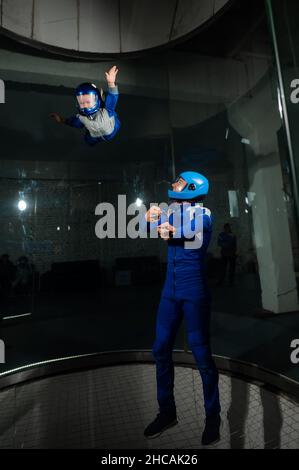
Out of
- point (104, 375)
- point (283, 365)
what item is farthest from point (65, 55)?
point (283, 365)

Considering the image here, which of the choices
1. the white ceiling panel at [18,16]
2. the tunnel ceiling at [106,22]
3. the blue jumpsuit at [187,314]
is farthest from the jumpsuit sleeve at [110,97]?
the white ceiling panel at [18,16]

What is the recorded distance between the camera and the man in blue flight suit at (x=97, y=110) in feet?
5.78

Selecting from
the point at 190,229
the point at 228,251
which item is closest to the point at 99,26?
the point at 190,229

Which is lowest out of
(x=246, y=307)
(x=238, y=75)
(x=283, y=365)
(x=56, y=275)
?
(x=283, y=365)

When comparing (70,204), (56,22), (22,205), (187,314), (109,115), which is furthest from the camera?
(70,204)

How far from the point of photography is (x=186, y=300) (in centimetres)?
175

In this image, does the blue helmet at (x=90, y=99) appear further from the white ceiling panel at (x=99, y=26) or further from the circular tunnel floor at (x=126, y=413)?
the circular tunnel floor at (x=126, y=413)

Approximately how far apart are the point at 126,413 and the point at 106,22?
357 cm

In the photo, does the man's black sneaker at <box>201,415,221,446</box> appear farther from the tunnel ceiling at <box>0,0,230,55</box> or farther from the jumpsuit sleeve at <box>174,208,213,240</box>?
the tunnel ceiling at <box>0,0,230,55</box>

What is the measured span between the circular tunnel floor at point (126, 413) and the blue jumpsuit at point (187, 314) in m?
0.24

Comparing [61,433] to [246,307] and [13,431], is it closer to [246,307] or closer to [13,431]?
[13,431]

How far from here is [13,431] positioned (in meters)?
1.89

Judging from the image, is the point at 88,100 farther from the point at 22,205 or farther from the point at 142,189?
the point at 22,205
